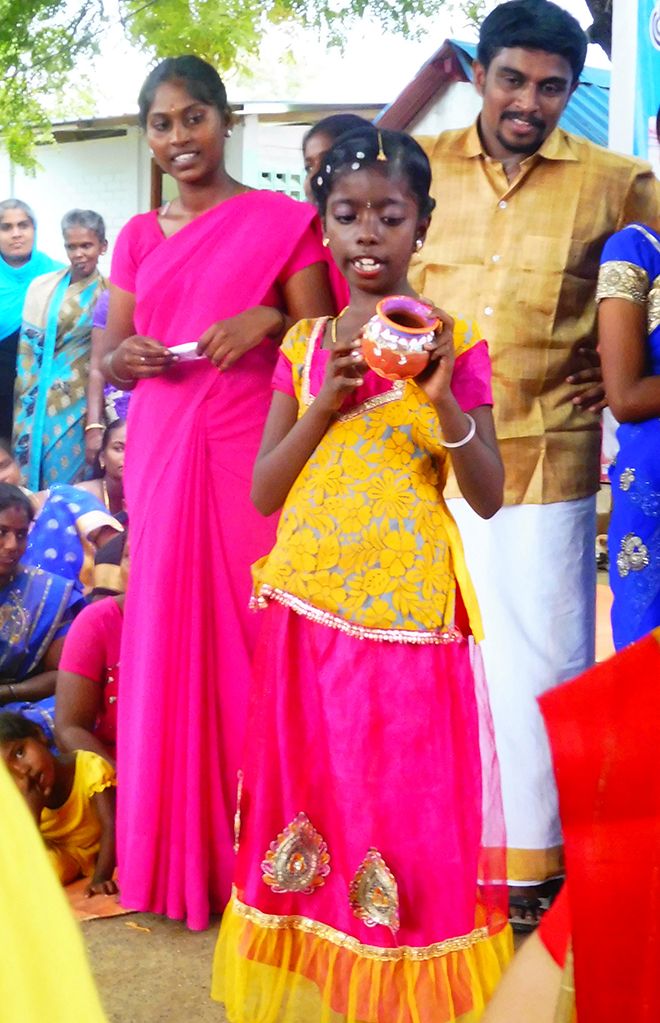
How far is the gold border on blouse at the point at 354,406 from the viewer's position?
7.72ft

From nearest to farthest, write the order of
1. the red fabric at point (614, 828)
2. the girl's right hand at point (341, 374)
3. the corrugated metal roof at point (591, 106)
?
the red fabric at point (614, 828), the girl's right hand at point (341, 374), the corrugated metal roof at point (591, 106)

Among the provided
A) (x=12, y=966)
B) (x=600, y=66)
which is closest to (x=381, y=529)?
(x=12, y=966)

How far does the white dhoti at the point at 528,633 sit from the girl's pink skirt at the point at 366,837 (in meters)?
0.81

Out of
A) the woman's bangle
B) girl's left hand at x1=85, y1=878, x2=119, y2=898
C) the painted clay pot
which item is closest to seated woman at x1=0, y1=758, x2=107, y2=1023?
the painted clay pot

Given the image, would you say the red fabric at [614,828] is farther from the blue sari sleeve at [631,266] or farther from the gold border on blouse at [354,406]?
the blue sari sleeve at [631,266]

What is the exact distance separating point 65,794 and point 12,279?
1691 mm

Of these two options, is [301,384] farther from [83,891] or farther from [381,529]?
[83,891]

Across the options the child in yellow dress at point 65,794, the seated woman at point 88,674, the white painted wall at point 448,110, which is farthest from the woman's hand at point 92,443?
the white painted wall at point 448,110

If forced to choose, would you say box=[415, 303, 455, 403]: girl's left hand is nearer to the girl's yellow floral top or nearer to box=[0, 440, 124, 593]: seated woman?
the girl's yellow floral top

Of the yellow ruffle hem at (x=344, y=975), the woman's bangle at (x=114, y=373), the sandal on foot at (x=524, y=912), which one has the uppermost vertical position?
→ the woman's bangle at (x=114, y=373)

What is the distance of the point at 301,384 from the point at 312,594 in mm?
390

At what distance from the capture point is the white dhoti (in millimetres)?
3182

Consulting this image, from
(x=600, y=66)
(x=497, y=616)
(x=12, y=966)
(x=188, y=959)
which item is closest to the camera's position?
(x=12, y=966)

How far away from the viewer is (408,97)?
385 cm
